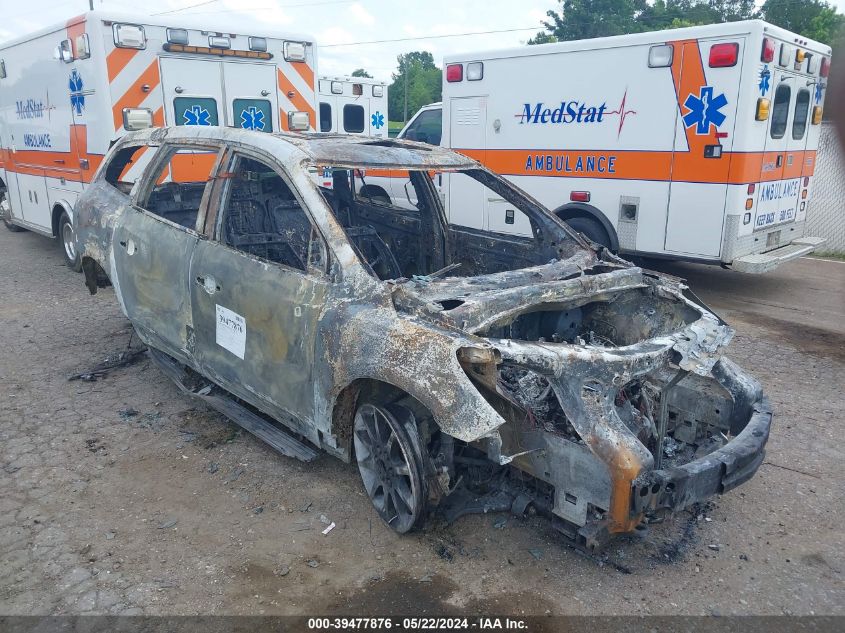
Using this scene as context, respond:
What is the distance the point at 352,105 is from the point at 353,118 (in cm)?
27

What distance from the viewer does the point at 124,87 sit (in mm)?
7605

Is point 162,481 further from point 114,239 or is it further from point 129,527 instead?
point 114,239

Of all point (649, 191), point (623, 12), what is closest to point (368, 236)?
point (649, 191)

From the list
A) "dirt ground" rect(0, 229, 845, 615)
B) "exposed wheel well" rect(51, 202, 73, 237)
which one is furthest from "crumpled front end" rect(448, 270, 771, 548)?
"exposed wheel well" rect(51, 202, 73, 237)

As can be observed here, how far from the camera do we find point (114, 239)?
5219mm

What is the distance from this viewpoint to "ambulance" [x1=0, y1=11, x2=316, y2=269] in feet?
24.9

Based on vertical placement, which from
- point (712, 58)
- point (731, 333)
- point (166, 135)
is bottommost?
point (731, 333)

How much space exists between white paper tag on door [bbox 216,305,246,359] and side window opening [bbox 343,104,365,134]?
11.2 meters

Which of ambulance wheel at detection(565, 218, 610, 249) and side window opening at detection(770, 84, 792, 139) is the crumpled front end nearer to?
ambulance wheel at detection(565, 218, 610, 249)

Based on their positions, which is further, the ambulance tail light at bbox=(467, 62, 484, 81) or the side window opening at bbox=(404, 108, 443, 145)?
the side window opening at bbox=(404, 108, 443, 145)

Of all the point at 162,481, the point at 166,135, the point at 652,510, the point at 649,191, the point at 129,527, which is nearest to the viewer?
→ the point at 652,510

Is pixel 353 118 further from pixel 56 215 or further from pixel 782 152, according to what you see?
pixel 782 152

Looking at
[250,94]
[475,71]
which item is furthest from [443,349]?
[475,71]

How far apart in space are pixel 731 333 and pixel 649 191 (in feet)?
14.6
